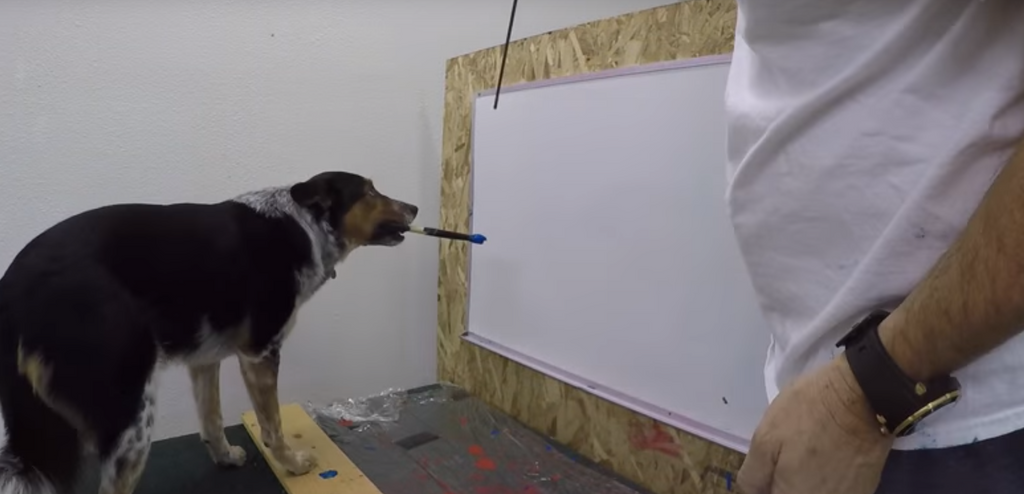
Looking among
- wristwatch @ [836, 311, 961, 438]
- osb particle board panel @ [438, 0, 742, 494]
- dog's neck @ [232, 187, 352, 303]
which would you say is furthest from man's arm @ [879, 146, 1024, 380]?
dog's neck @ [232, 187, 352, 303]

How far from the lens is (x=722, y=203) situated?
1272mm

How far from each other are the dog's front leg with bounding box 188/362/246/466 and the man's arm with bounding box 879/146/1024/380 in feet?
5.63

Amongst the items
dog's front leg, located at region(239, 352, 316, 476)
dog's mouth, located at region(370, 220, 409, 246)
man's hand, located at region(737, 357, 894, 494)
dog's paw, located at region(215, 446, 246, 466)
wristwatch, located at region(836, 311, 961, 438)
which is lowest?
dog's paw, located at region(215, 446, 246, 466)

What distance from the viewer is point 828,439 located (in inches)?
18.5

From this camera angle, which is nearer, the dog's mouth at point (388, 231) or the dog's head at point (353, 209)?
the dog's head at point (353, 209)

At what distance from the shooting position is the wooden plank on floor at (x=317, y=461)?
1579 millimetres

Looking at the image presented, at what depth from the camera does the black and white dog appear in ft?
4.21

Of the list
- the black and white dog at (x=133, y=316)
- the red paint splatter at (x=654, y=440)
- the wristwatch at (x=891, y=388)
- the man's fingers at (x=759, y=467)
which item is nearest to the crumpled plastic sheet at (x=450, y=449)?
the red paint splatter at (x=654, y=440)

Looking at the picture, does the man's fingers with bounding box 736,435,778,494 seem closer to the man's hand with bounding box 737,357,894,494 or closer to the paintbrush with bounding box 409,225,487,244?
the man's hand with bounding box 737,357,894,494

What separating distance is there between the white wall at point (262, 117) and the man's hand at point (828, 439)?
6.21ft

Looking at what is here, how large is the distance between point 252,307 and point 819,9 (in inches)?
56.7

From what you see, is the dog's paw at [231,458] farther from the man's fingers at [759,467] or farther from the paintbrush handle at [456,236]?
the man's fingers at [759,467]

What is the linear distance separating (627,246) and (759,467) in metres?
0.99

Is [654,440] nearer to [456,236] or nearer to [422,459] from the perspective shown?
[422,459]
